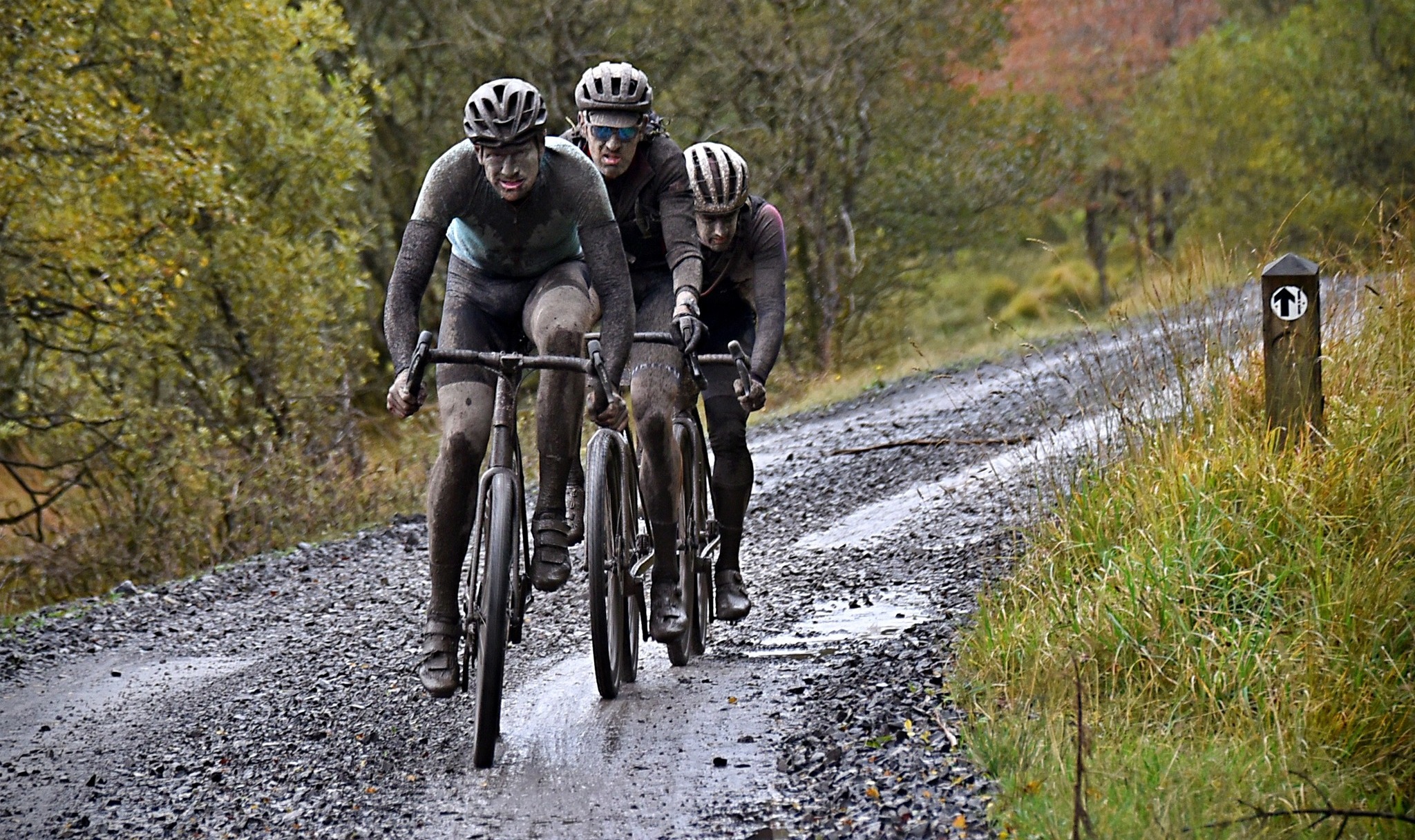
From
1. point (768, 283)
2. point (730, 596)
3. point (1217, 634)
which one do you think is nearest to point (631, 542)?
point (730, 596)

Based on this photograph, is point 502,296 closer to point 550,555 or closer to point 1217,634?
point 550,555

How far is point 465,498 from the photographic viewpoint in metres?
5.19

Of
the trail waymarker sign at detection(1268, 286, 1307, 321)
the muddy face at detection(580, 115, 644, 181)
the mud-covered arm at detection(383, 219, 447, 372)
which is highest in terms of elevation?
the muddy face at detection(580, 115, 644, 181)

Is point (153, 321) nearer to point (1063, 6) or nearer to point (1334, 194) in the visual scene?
point (1334, 194)

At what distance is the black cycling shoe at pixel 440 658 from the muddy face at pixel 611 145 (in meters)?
1.99

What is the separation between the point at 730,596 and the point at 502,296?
1.90 m

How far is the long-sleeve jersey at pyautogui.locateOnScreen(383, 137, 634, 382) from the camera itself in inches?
205

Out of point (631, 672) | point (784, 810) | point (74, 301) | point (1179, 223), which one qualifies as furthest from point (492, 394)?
point (1179, 223)

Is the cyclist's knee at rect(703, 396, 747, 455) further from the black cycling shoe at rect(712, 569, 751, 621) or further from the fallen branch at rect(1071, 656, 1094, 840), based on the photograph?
the fallen branch at rect(1071, 656, 1094, 840)

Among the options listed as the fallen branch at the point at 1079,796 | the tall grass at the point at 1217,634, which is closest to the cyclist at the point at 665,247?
the tall grass at the point at 1217,634

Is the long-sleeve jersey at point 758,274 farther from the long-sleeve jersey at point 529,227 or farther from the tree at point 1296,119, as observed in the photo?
the tree at point 1296,119

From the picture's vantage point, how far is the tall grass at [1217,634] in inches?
175

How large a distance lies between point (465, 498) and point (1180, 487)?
2.91m

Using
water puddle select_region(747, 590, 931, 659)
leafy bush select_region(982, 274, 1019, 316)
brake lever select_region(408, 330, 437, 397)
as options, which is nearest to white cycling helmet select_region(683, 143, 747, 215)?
brake lever select_region(408, 330, 437, 397)
